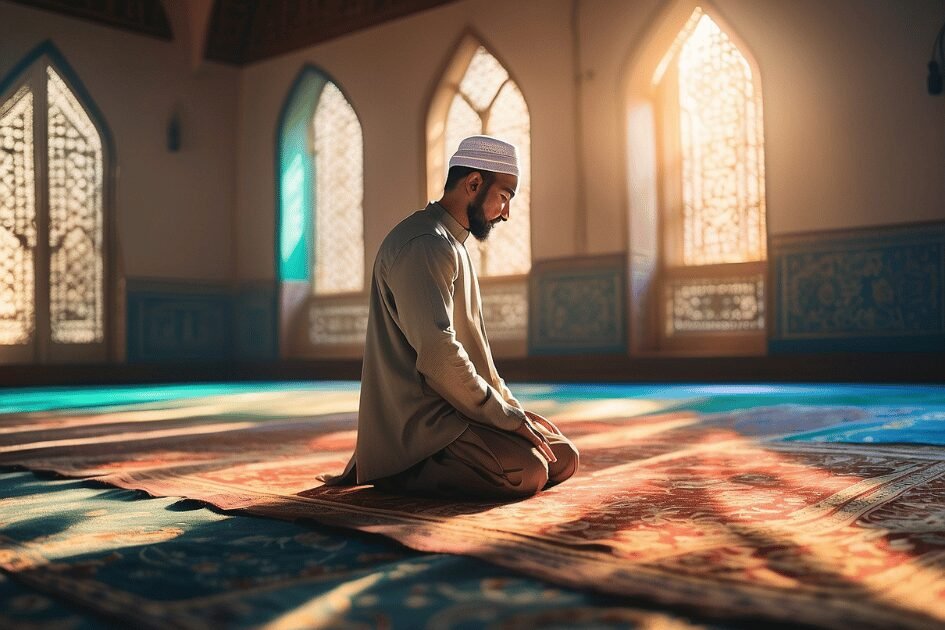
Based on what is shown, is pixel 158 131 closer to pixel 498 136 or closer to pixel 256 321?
pixel 256 321

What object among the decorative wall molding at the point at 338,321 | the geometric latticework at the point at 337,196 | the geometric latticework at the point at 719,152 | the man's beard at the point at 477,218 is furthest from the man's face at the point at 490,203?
the geometric latticework at the point at 337,196

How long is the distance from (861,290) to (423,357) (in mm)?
5131

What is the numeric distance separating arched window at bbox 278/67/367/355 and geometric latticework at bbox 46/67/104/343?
5.64 feet

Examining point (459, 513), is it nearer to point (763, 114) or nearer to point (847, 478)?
point (847, 478)

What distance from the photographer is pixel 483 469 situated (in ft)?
6.87

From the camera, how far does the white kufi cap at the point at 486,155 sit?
2.18m

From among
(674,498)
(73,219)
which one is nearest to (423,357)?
(674,498)

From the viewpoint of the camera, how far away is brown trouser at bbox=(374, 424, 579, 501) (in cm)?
210

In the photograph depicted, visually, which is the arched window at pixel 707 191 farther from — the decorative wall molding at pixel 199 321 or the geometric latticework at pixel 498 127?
the decorative wall molding at pixel 199 321

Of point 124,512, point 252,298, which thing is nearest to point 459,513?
point 124,512

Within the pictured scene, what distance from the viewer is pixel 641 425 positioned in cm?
389

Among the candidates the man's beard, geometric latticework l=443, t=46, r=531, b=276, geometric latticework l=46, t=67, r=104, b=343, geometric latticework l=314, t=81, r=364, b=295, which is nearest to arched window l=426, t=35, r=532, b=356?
geometric latticework l=443, t=46, r=531, b=276

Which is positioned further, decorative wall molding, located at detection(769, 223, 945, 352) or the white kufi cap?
decorative wall molding, located at detection(769, 223, 945, 352)

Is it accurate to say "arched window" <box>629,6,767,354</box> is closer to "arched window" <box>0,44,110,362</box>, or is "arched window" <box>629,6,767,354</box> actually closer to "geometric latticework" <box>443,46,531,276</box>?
"geometric latticework" <box>443,46,531,276</box>
